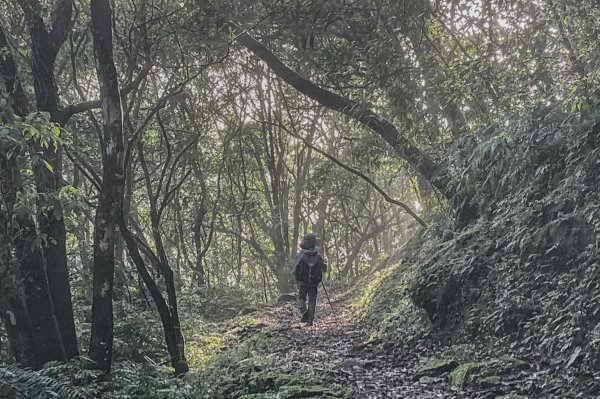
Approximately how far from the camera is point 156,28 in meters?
10.2

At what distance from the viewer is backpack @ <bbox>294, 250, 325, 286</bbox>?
1253 cm

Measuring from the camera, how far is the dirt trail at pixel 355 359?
6906mm

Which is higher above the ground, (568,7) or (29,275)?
(568,7)

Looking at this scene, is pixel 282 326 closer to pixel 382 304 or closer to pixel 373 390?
pixel 382 304

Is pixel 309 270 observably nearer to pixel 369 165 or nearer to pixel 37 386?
pixel 369 165

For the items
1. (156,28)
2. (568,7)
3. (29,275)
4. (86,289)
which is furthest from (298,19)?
(86,289)

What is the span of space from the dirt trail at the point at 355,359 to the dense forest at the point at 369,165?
6 centimetres

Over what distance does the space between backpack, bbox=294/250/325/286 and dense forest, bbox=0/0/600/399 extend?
0.07 metres

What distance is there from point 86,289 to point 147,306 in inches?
59.9

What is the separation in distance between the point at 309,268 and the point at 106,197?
640cm

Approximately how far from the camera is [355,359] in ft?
28.8

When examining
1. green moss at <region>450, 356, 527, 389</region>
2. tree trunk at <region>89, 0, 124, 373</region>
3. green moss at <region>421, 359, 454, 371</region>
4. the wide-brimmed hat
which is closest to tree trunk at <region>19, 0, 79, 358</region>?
tree trunk at <region>89, 0, 124, 373</region>

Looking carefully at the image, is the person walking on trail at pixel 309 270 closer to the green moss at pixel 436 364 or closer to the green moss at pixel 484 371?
the green moss at pixel 436 364

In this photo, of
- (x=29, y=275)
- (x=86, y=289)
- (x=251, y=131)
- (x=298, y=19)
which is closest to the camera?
(x=29, y=275)
